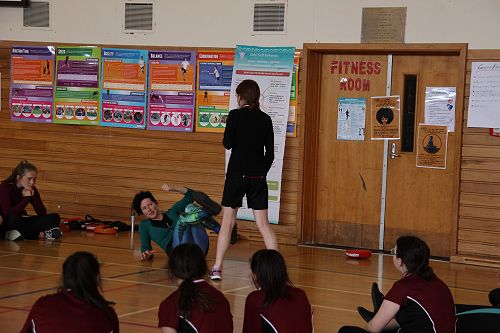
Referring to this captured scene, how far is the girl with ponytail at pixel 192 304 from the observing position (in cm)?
379

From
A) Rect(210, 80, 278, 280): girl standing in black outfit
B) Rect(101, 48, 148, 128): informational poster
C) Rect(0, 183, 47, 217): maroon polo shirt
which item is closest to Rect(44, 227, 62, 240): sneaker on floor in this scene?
Rect(0, 183, 47, 217): maroon polo shirt

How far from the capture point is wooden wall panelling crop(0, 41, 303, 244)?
10.1m

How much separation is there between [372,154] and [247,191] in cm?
278

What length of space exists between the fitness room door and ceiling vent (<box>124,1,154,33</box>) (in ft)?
6.65

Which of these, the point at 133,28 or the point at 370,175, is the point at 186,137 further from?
the point at 370,175

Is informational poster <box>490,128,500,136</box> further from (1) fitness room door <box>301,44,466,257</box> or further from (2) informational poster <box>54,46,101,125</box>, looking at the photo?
(2) informational poster <box>54,46,101,125</box>

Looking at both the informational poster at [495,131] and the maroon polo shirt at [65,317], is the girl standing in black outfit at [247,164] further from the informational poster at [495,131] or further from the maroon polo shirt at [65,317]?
the maroon polo shirt at [65,317]

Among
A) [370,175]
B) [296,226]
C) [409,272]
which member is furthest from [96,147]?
[409,272]

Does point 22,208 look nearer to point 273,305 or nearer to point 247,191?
point 247,191

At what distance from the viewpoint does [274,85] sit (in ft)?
32.7

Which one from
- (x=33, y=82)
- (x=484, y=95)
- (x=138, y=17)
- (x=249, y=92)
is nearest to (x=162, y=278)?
(x=249, y=92)

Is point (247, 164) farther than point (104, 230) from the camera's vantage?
No

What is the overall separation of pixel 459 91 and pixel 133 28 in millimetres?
3938

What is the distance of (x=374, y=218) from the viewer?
9734mm
